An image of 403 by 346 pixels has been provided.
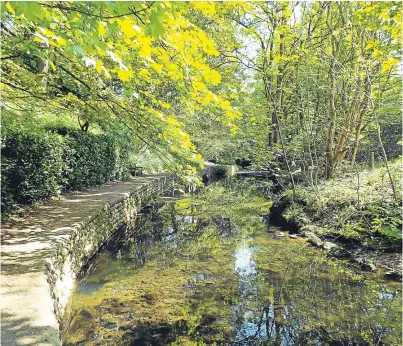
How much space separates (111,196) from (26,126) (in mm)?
4041

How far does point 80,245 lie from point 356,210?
7.05 m

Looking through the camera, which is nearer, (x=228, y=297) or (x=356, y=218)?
(x=228, y=297)

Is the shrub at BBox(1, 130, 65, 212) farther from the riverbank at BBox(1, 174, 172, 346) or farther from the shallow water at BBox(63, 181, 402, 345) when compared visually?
the shallow water at BBox(63, 181, 402, 345)

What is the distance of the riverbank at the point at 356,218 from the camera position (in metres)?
6.86

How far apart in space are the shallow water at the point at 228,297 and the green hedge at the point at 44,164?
7.95 ft

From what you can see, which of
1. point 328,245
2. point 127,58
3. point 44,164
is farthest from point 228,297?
point 44,164

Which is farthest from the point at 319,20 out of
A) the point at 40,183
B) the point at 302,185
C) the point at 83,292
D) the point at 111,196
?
the point at 83,292

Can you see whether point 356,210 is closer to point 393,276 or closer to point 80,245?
point 393,276

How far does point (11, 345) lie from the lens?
282 cm

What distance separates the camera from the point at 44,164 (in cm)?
764

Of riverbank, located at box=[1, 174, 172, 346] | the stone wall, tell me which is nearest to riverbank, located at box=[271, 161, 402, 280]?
the stone wall

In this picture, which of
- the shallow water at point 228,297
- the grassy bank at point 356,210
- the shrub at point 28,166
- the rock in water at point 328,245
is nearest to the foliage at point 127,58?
the shrub at point 28,166

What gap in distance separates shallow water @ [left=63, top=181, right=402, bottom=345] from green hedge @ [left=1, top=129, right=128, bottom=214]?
242cm

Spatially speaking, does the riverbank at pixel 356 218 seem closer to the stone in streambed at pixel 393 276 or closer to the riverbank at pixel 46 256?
the stone in streambed at pixel 393 276
